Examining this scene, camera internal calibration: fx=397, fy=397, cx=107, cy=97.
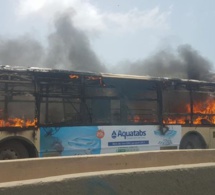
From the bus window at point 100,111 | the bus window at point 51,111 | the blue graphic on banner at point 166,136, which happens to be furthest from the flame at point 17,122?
the blue graphic on banner at point 166,136

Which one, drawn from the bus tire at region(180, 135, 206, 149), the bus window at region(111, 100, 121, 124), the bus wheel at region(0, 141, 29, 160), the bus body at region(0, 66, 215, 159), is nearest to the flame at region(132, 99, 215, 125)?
the bus body at region(0, 66, 215, 159)

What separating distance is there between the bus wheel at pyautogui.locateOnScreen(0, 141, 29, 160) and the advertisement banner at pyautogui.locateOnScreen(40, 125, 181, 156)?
0.48 metres

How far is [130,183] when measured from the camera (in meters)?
3.26

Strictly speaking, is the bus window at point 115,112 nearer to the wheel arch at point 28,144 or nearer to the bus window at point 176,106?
the bus window at point 176,106

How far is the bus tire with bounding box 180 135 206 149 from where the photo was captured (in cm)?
1290

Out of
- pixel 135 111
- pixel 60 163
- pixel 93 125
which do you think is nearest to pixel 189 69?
pixel 135 111

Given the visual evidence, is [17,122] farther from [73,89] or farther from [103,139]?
[103,139]

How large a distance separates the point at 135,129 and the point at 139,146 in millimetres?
505

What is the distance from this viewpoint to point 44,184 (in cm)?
276

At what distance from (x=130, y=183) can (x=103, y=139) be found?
7.56 m

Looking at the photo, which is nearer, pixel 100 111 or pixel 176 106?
pixel 100 111

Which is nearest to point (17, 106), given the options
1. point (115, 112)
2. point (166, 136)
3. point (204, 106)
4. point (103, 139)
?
point (103, 139)

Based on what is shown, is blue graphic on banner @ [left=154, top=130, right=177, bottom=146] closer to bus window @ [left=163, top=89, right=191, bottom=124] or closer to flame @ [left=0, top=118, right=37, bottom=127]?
bus window @ [left=163, top=89, right=191, bottom=124]

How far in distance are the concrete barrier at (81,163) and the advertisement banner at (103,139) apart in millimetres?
4838
